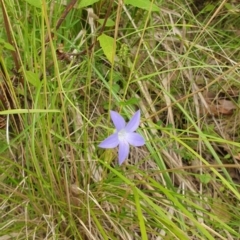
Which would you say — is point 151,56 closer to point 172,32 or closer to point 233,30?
point 172,32

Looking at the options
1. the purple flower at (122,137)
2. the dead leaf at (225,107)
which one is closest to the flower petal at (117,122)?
the purple flower at (122,137)

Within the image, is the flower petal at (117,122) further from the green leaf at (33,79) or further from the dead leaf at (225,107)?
the dead leaf at (225,107)

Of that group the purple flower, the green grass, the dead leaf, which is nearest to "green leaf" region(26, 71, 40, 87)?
the green grass

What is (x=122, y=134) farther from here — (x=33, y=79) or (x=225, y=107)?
(x=225, y=107)

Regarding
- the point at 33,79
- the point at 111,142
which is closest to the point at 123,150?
the point at 111,142

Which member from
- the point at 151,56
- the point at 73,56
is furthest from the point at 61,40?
the point at 151,56

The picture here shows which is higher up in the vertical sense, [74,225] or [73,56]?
[73,56]

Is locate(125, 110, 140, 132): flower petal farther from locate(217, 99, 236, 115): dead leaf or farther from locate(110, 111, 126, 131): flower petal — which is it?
locate(217, 99, 236, 115): dead leaf
